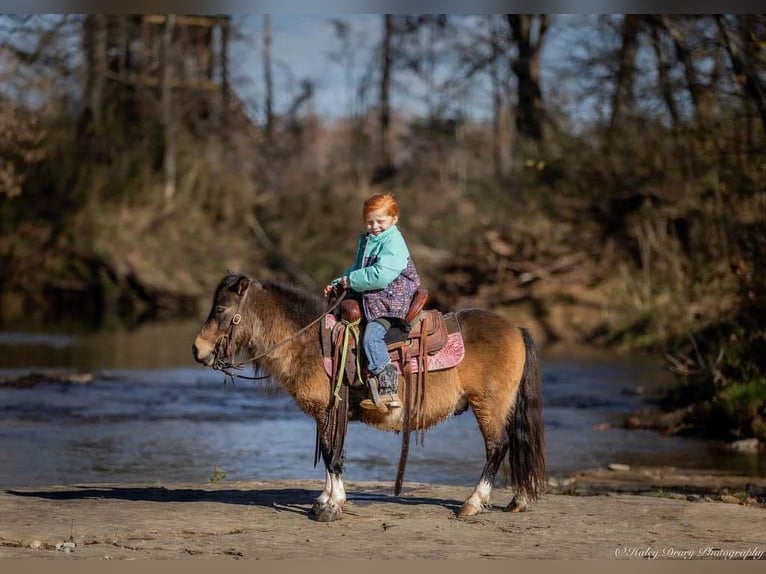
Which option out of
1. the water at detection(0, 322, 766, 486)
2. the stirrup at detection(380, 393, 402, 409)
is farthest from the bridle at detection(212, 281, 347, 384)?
the stirrup at detection(380, 393, 402, 409)

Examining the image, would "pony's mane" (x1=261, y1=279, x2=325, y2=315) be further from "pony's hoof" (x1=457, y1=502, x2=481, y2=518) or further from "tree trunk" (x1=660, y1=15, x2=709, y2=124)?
"tree trunk" (x1=660, y1=15, x2=709, y2=124)

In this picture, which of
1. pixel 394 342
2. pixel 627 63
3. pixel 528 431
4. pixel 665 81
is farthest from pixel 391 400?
pixel 627 63

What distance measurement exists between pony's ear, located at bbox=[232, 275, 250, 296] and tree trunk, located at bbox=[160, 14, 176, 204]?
28.6 m

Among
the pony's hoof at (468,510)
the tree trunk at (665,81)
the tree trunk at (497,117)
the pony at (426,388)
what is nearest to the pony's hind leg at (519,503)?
the pony at (426,388)

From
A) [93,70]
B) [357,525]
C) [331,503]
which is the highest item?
[93,70]

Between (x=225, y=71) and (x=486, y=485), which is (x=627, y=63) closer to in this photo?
(x=486, y=485)

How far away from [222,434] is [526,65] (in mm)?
24144

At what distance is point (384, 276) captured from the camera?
8.58 meters

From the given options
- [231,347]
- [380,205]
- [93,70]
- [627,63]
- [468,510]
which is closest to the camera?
[380,205]

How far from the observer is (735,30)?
1498 cm

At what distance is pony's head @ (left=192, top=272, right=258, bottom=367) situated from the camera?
8797 mm

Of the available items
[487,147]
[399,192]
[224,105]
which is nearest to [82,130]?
[224,105]

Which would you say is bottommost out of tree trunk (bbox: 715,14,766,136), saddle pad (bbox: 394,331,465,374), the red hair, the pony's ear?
saddle pad (bbox: 394,331,465,374)

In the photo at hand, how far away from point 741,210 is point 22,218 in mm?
24318
